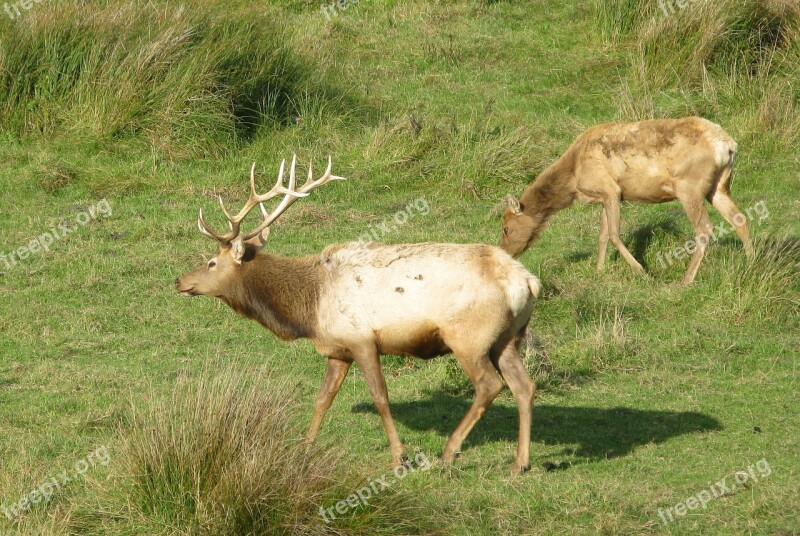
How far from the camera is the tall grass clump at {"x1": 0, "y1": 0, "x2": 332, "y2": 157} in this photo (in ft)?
48.4

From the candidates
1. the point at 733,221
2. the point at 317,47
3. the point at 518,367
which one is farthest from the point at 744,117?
the point at 518,367

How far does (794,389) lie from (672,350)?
1142 millimetres

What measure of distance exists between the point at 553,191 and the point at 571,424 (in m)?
4.44

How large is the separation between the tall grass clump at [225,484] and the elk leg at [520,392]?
4.78 feet

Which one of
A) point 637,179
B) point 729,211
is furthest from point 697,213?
point 637,179

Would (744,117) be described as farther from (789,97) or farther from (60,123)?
(60,123)

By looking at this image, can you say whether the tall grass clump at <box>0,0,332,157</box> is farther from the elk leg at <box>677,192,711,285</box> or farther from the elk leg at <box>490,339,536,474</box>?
the elk leg at <box>490,339,536,474</box>

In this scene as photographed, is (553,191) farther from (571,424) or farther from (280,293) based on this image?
(280,293)

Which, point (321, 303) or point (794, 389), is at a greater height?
point (321, 303)

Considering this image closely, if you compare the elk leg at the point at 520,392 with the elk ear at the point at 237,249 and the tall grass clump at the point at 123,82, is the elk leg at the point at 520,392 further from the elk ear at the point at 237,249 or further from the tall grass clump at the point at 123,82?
the tall grass clump at the point at 123,82

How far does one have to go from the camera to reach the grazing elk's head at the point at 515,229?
12906 millimetres

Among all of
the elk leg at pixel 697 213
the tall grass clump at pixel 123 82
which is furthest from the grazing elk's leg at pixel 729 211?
the tall grass clump at pixel 123 82

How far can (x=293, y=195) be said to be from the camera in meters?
9.24

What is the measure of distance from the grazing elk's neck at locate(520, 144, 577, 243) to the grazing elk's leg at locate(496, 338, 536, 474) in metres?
4.91
